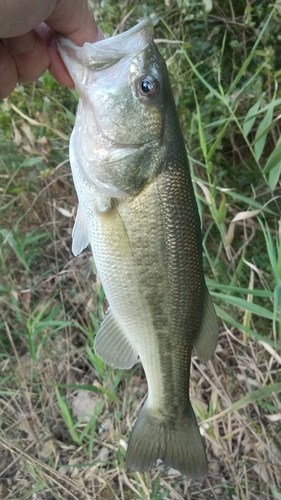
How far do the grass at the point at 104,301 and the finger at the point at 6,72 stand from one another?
55 cm

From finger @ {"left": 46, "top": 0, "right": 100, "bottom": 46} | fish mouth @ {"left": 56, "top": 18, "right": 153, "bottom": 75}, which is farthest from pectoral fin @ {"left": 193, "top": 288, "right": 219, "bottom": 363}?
finger @ {"left": 46, "top": 0, "right": 100, "bottom": 46}

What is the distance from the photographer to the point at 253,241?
2602mm

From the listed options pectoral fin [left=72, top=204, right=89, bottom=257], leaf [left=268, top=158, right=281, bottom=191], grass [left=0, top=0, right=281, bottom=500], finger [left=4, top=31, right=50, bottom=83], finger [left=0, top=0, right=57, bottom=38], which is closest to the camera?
finger [left=0, top=0, right=57, bottom=38]

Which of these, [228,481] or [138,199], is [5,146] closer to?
[138,199]

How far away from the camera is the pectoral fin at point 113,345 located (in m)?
1.57

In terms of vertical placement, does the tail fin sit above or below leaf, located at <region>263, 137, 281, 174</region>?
below

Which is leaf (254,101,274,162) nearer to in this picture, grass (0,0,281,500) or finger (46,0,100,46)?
grass (0,0,281,500)

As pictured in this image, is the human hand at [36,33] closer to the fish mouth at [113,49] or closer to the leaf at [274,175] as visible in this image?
the fish mouth at [113,49]

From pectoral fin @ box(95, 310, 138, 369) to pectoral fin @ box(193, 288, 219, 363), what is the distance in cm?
23

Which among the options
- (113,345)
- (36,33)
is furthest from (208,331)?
(36,33)

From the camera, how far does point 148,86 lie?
1415 millimetres

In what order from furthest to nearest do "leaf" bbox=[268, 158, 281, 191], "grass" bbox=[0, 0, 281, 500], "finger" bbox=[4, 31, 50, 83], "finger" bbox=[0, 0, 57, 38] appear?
"grass" bbox=[0, 0, 281, 500] < "leaf" bbox=[268, 158, 281, 191] < "finger" bbox=[4, 31, 50, 83] < "finger" bbox=[0, 0, 57, 38]

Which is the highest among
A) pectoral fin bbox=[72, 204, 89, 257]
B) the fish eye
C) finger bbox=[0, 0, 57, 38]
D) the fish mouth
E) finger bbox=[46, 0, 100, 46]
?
finger bbox=[0, 0, 57, 38]

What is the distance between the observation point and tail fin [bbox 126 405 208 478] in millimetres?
1568
